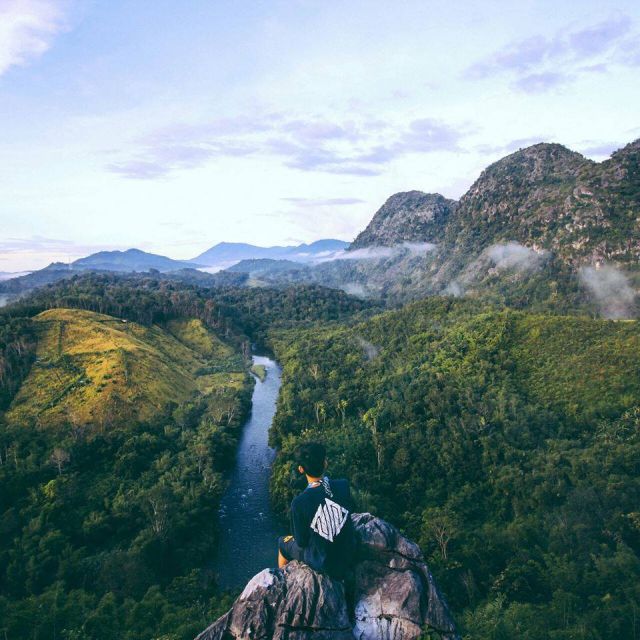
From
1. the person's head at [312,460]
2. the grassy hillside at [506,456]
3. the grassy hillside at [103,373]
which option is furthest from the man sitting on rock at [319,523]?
the grassy hillside at [103,373]

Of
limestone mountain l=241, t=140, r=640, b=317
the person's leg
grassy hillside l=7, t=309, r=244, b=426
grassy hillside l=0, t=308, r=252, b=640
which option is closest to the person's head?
the person's leg

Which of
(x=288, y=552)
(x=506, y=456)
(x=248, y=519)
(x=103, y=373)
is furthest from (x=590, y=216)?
(x=288, y=552)

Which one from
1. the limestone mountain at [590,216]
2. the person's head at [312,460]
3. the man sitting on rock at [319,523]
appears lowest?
the man sitting on rock at [319,523]

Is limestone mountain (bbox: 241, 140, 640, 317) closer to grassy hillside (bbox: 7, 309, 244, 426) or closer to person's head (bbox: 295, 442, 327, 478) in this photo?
grassy hillside (bbox: 7, 309, 244, 426)

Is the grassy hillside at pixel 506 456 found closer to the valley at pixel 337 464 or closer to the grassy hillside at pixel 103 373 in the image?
the valley at pixel 337 464

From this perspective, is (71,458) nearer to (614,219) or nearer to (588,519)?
(588,519)
